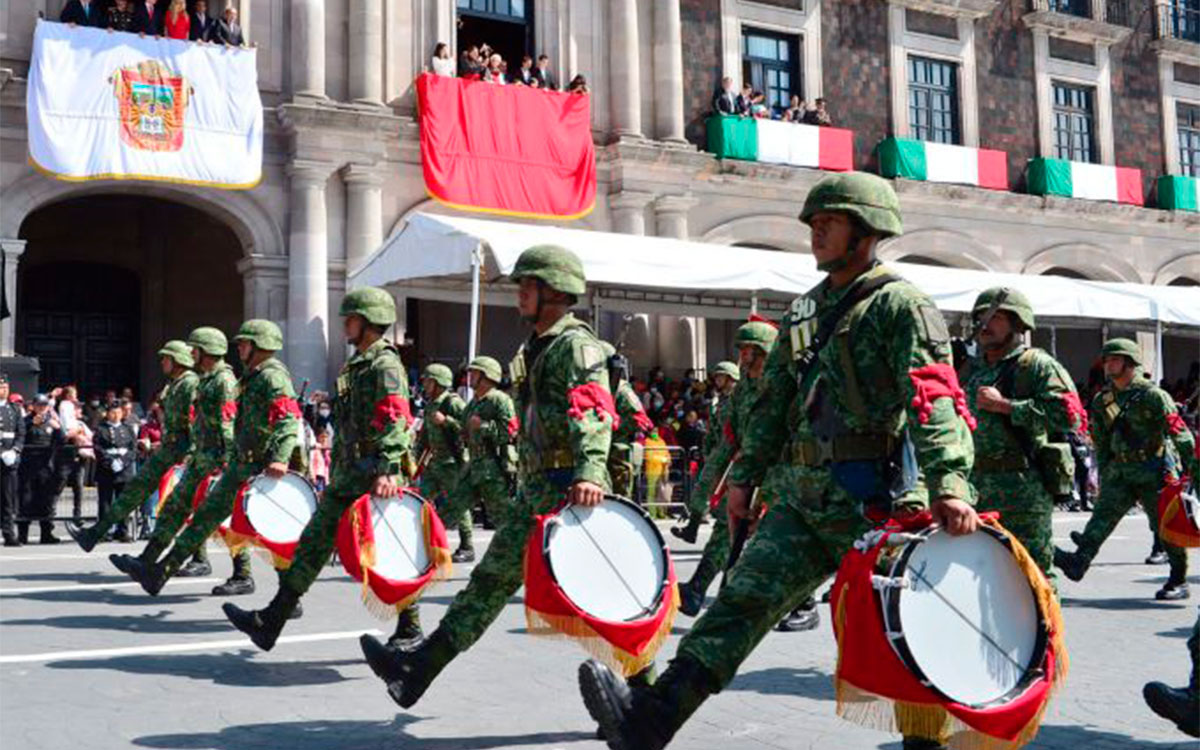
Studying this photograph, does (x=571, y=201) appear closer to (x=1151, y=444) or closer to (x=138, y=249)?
(x=138, y=249)

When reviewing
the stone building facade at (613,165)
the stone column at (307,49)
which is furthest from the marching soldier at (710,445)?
the stone column at (307,49)

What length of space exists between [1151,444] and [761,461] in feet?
20.1

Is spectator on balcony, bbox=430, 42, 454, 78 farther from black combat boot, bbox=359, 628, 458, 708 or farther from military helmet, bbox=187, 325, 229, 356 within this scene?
black combat boot, bbox=359, 628, 458, 708

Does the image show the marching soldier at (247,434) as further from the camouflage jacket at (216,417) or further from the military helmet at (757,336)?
the military helmet at (757,336)

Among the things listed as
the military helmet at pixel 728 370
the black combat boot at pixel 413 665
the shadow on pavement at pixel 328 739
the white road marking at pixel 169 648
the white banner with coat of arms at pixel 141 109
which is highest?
the white banner with coat of arms at pixel 141 109

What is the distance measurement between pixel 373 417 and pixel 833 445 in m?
3.36

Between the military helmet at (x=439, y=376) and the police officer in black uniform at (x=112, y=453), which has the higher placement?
the military helmet at (x=439, y=376)

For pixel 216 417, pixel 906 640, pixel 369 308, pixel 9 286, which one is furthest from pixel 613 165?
pixel 906 640

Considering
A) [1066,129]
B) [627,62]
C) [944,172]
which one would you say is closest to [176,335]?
[627,62]

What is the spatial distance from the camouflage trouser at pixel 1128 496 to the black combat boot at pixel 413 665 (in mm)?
5693

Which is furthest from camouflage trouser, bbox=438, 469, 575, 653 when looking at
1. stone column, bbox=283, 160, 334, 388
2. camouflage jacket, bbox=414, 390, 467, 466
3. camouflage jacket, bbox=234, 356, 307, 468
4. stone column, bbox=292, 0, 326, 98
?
stone column, bbox=292, 0, 326, 98

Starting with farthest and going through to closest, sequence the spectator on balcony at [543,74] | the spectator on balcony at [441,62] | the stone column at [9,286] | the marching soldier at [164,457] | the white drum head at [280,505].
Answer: the spectator on balcony at [543,74] → the spectator on balcony at [441,62] → the stone column at [9,286] → the marching soldier at [164,457] → the white drum head at [280,505]

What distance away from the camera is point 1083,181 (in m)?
29.2

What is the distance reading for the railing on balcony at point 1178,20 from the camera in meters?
31.1
